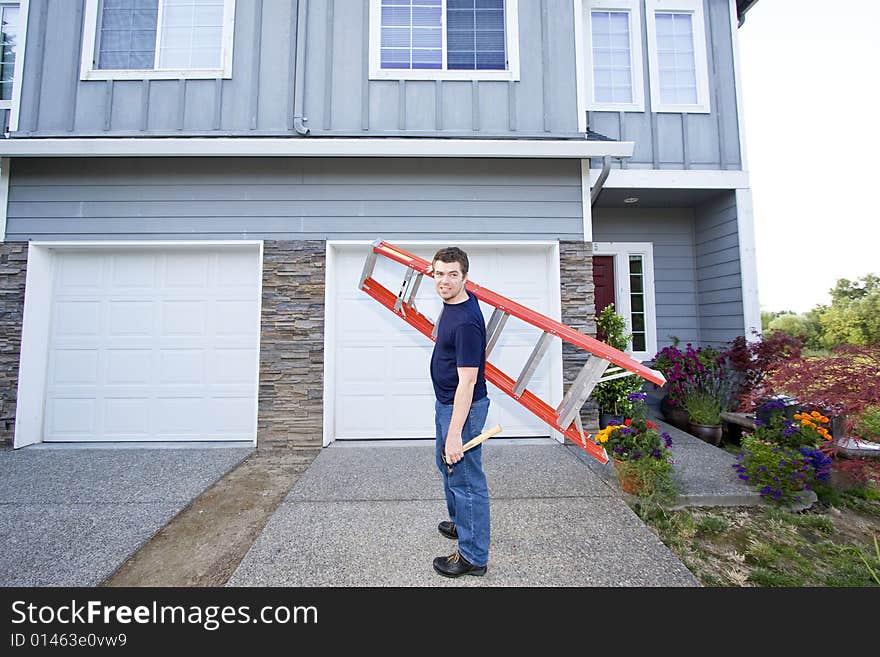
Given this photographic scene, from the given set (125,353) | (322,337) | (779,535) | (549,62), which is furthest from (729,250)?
(125,353)

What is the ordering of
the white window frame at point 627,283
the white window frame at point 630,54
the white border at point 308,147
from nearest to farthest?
the white border at point 308,147, the white window frame at point 630,54, the white window frame at point 627,283

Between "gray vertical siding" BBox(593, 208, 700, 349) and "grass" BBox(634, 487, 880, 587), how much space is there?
2889 millimetres

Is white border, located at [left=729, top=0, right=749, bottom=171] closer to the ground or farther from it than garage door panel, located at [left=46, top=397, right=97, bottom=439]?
farther from it

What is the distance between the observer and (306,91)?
4.35 meters

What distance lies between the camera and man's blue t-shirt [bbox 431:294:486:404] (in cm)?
183

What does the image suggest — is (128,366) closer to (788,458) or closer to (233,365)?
(233,365)

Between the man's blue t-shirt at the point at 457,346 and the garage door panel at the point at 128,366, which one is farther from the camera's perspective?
the garage door panel at the point at 128,366

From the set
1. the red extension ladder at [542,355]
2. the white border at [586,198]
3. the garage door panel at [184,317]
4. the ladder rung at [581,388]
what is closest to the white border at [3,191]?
the garage door panel at [184,317]

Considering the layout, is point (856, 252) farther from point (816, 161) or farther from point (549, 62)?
point (549, 62)

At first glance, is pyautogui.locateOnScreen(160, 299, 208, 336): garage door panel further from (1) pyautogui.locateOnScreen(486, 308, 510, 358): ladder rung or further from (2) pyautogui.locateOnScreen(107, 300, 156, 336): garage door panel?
(1) pyautogui.locateOnScreen(486, 308, 510, 358): ladder rung

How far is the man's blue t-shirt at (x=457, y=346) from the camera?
1.83m

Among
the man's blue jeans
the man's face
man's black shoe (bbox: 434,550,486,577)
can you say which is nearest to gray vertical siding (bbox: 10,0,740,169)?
the man's face

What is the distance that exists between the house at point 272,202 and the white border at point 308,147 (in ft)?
0.08

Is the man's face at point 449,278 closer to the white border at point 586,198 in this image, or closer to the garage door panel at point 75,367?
the white border at point 586,198
